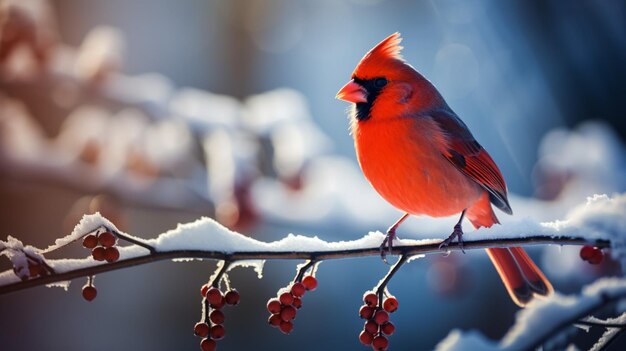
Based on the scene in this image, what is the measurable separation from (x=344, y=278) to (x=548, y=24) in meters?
1.49

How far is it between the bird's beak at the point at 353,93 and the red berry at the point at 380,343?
1.21ft

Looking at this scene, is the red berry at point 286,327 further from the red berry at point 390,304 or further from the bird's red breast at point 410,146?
the bird's red breast at point 410,146

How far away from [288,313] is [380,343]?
11 centimetres

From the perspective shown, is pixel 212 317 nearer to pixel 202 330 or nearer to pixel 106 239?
pixel 202 330

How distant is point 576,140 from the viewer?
2.09 m

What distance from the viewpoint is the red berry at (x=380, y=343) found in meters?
0.71

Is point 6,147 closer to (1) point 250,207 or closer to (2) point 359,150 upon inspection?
(1) point 250,207

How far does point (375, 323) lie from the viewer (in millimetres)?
721

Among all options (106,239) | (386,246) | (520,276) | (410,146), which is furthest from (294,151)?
(106,239)

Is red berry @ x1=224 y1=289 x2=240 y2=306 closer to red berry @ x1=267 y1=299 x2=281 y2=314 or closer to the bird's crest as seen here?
red berry @ x1=267 y1=299 x2=281 y2=314

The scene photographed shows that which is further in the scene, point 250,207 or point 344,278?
point 344,278

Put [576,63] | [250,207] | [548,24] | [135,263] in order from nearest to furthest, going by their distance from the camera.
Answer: [135,263] < [250,207] < [576,63] < [548,24]

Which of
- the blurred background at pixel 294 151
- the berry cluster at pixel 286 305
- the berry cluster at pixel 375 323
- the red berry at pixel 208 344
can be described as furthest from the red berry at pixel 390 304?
the blurred background at pixel 294 151

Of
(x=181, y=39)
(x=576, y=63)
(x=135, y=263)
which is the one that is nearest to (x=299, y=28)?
(x=181, y=39)
